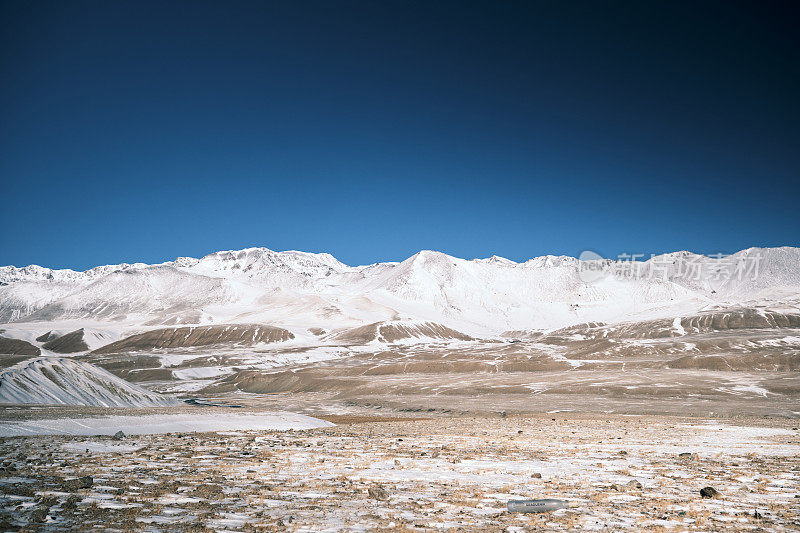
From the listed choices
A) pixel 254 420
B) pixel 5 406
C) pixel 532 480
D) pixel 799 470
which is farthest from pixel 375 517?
pixel 5 406

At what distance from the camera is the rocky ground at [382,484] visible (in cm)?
918

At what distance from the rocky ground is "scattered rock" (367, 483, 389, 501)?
4cm

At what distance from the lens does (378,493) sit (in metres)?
11.2

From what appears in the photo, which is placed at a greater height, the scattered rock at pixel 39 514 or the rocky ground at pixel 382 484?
the scattered rock at pixel 39 514

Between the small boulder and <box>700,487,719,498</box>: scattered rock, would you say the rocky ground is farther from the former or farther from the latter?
<box>700,487,719,498</box>: scattered rock

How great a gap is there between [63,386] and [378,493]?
4181 cm

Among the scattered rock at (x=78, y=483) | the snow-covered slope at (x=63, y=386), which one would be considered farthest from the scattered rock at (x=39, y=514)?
the snow-covered slope at (x=63, y=386)

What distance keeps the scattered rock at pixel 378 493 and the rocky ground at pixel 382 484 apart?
0.15ft

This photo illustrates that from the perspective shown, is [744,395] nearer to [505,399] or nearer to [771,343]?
[505,399]

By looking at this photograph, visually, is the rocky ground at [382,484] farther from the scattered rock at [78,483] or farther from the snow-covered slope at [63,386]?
the snow-covered slope at [63,386]

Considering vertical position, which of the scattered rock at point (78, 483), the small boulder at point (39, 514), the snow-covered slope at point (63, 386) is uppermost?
the small boulder at point (39, 514)

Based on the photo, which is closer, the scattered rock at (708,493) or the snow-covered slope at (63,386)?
the scattered rock at (708,493)

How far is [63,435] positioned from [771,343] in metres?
179

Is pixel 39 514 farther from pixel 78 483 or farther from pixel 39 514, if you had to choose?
pixel 78 483
